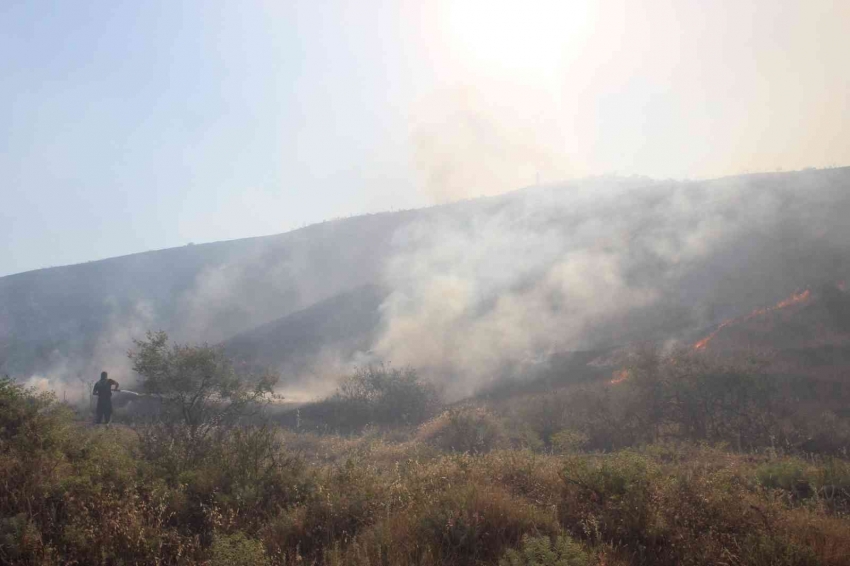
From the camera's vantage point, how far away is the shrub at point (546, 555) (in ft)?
11.7

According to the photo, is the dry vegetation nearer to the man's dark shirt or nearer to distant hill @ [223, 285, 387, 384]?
the man's dark shirt

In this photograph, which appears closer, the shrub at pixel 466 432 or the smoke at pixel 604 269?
the shrub at pixel 466 432

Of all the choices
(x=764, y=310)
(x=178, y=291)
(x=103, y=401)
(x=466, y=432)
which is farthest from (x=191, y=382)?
(x=178, y=291)

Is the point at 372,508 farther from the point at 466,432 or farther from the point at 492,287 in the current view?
the point at 492,287

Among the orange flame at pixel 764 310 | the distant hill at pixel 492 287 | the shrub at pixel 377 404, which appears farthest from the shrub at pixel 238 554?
the orange flame at pixel 764 310

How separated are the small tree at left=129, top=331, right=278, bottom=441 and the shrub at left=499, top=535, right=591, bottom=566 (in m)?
7.68

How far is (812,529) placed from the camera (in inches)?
175

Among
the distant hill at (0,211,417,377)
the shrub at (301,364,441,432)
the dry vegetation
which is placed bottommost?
the shrub at (301,364,441,432)

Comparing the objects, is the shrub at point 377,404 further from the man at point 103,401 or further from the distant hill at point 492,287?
the man at point 103,401

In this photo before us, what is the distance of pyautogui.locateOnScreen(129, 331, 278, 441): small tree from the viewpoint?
1057 centimetres

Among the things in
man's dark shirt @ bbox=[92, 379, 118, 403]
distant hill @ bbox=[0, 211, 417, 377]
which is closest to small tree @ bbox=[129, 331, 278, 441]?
man's dark shirt @ bbox=[92, 379, 118, 403]

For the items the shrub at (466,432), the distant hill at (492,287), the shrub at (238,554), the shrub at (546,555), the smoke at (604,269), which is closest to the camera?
the shrub at (546,555)

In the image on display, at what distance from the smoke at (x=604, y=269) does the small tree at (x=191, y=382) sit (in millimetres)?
10296

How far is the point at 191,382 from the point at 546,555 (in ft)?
29.7
